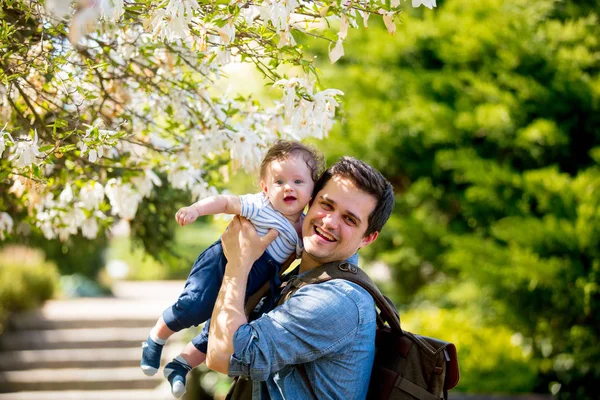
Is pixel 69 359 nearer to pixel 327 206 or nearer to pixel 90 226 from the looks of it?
pixel 90 226

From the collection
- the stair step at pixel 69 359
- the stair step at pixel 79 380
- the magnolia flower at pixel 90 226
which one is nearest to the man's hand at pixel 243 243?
the magnolia flower at pixel 90 226

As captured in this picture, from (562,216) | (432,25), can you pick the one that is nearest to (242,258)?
(562,216)

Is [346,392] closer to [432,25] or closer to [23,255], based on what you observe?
[432,25]

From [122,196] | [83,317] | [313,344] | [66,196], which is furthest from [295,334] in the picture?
[83,317]

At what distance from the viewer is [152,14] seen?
7.48 ft

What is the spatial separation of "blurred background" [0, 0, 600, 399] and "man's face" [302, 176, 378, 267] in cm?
258

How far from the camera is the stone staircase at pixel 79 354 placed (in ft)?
32.8

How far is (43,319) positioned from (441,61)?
6.82 metres

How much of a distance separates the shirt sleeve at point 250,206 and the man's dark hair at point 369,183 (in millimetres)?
180

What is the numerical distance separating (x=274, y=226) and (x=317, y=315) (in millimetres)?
375

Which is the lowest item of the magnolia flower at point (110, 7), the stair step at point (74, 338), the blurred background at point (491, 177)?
the stair step at point (74, 338)

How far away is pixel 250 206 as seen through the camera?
8.07 ft

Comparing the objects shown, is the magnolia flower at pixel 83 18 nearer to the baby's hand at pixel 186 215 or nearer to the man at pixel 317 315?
the baby's hand at pixel 186 215

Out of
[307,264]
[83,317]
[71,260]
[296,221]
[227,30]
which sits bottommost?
[71,260]
